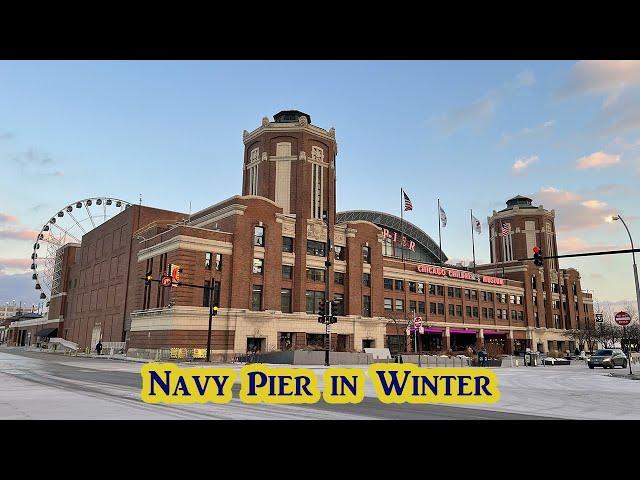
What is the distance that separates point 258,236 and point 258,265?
10.8 ft

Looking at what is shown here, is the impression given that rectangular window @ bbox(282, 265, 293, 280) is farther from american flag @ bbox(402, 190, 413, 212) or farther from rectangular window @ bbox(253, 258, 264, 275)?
american flag @ bbox(402, 190, 413, 212)

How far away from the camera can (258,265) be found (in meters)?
56.3

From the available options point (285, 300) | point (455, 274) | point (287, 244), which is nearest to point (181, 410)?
point (285, 300)

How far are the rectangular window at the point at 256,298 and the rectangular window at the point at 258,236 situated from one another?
15.8 ft

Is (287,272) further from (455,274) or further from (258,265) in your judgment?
(455,274)

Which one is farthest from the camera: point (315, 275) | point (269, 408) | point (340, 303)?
point (340, 303)

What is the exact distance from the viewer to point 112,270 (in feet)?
237

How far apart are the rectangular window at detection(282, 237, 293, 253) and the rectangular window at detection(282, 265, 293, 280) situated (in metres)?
1.96
